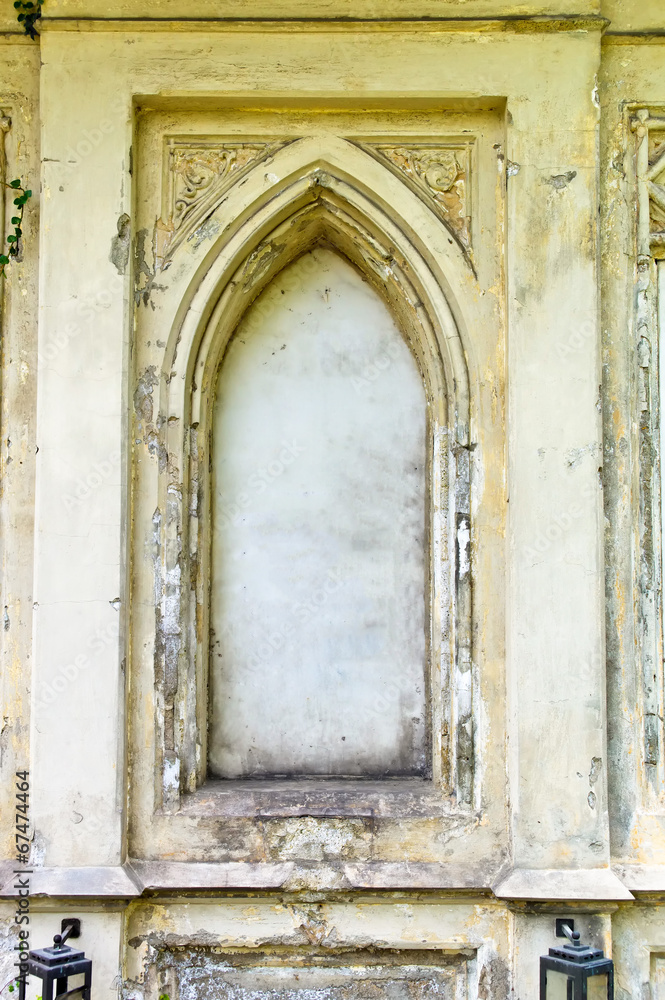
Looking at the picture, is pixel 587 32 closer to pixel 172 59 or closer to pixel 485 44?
pixel 485 44

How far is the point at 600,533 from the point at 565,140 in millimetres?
1462

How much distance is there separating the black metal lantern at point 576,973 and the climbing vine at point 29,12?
3.79 meters

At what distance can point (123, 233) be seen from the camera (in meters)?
3.05

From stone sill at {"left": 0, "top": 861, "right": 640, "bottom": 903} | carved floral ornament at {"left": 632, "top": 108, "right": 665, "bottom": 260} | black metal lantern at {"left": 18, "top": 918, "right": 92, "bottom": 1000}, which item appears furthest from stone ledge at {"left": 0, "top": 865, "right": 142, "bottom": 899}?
carved floral ornament at {"left": 632, "top": 108, "right": 665, "bottom": 260}

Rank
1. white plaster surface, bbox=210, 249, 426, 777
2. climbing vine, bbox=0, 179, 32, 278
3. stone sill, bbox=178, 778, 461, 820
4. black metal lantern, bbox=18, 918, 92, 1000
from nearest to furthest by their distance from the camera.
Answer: black metal lantern, bbox=18, 918, 92, 1000 → stone sill, bbox=178, 778, 461, 820 → climbing vine, bbox=0, 179, 32, 278 → white plaster surface, bbox=210, 249, 426, 777

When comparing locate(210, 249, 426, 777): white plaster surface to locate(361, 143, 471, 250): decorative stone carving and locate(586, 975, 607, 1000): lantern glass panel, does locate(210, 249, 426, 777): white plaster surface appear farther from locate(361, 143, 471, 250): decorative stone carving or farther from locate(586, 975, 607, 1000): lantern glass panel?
locate(586, 975, 607, 1000): lantern glass panel

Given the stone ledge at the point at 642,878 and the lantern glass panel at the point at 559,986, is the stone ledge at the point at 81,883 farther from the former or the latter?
the stone ledge at the point at 642,878

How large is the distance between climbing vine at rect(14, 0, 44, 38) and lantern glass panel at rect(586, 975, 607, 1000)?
12.9 feet

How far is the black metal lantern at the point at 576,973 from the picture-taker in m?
A: 2.58

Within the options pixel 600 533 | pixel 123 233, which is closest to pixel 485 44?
pixel 123 233

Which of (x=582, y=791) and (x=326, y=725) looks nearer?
(x=582, y=791)

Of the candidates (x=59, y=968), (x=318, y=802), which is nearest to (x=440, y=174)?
(x=318, y=802)

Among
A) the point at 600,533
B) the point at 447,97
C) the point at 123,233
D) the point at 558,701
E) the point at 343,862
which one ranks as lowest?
the point at 343,862

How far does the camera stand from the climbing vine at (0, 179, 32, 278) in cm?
312
